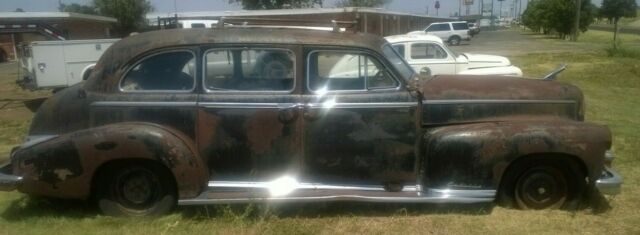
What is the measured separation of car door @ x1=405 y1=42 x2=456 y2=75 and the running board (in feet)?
22.6

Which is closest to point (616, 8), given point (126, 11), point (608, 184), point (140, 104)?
point (126, 11)

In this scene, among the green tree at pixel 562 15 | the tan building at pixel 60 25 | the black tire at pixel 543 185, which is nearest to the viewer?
the black tire at pixel 543 185

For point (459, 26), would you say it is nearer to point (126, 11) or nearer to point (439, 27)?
point (439, 27)

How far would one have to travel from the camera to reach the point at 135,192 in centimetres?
484

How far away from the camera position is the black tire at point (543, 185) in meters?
4.75

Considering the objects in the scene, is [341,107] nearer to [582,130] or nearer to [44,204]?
[582,130]

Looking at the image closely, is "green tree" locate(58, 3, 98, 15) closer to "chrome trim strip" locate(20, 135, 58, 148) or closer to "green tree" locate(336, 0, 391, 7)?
"green tree" locate(336, 0, 391, 7)

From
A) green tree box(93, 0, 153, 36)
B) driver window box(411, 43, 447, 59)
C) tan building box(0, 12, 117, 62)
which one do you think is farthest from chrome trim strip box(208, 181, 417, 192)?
green tree box(93, 0, 153, 36)

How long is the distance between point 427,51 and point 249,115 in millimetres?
7552

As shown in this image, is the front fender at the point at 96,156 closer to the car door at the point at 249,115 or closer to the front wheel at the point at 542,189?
the car door at the point at 249,115

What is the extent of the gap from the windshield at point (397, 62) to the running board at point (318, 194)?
98 cm

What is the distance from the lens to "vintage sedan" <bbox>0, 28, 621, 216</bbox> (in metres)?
4.61

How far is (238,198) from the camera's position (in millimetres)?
4711

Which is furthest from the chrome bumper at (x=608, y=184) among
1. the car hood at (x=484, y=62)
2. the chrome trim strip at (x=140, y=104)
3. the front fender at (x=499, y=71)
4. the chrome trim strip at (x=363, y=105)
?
the car hood at (x=484, y=62)
